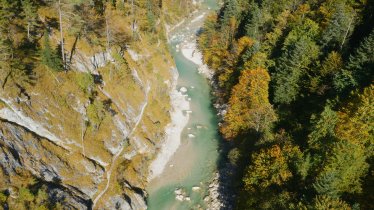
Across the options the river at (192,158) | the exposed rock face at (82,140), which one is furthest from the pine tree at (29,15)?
the river at (192,158)

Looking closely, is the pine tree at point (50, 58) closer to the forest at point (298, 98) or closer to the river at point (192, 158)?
the river at point (192, 158)

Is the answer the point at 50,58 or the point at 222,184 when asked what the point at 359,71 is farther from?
the point at 50,58

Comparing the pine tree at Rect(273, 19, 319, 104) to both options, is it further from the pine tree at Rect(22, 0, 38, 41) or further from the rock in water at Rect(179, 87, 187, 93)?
the pine tree at Rect(22, 0, 38, 41)

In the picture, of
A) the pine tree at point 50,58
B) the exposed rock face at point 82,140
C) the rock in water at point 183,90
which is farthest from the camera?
the rock in water at point 183,90

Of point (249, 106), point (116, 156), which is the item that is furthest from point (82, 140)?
point (249, 106)

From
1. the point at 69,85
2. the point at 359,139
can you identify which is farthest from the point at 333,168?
the point at 69,85

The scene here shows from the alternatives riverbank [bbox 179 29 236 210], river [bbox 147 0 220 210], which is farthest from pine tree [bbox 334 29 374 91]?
river [bbox 147 0 220 210]
